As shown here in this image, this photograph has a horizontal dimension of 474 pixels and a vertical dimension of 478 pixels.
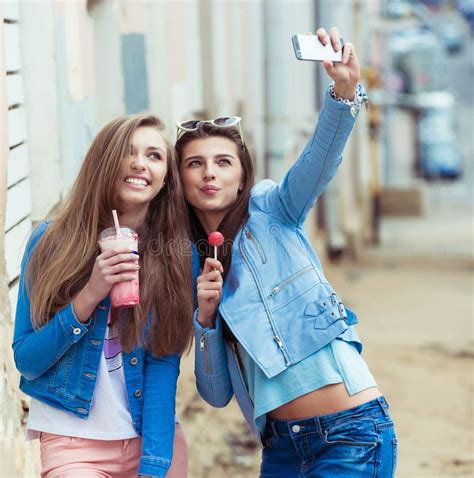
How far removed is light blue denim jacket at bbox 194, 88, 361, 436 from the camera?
2.76 m

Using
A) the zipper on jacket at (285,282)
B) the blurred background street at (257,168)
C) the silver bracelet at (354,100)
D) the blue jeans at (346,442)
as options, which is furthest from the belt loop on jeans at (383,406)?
the blurred background street at (257,168)

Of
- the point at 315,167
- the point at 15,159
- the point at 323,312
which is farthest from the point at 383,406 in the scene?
the point at 15,159

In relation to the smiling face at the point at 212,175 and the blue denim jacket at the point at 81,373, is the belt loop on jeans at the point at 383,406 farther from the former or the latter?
the smiling face at the point at 212,175

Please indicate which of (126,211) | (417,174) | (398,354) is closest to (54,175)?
(126,211)

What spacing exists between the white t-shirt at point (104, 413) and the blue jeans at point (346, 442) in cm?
42

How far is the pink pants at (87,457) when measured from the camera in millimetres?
2639

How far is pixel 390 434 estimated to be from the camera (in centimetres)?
274

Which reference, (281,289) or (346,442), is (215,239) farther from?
(346,442)

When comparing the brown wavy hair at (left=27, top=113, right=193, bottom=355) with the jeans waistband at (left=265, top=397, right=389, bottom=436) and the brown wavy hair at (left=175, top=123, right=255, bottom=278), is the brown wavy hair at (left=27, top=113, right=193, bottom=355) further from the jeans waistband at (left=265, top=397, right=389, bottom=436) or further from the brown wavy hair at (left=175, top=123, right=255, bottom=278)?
the jeans waistband at (left=265, top=397, right=389, bottom=436)

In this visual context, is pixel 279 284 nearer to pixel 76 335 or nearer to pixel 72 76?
pixel 76 335

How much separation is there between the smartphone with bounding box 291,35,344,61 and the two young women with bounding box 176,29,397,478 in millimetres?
23

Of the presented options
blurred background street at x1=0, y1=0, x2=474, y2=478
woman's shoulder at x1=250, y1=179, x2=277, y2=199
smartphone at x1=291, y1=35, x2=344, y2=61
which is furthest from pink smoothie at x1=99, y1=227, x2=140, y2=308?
blurred background street at x1=0, y1=0, x2=474, y2=478

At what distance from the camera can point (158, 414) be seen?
2.72 m

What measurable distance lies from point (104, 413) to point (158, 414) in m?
0.14
